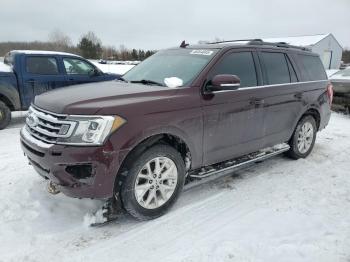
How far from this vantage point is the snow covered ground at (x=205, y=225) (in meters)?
3.13

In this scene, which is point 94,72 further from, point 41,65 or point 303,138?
point 303,138

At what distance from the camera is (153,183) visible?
363 cm

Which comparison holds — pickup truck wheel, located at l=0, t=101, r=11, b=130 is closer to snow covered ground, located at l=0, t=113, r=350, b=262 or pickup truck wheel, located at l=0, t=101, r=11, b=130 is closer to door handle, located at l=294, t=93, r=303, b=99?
snow covered ground, located at l=0, t=113, r=350, b=262

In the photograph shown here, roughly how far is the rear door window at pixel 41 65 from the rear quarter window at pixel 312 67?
592 centimetres

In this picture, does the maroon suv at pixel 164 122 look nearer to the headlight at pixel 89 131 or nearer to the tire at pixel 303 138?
the headlight at pixel 89 131

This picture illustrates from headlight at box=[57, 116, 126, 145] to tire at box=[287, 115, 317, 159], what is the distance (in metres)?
3.62

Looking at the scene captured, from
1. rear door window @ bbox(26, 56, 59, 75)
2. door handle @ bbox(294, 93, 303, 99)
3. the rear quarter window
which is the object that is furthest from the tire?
rear door window @ bbox(26, 56, 59, 75)

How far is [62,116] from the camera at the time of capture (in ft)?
10.6

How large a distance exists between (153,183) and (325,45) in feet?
142

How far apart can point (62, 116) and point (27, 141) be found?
0.62 m

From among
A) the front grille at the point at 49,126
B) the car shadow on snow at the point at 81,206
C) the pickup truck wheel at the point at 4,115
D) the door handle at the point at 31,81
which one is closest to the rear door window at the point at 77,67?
the door handle at the point at 31,81

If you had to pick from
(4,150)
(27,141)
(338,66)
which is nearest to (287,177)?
(27,141)

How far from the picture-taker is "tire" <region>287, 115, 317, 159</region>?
569cm

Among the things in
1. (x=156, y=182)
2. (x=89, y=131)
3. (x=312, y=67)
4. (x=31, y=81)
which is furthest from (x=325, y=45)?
(x=89, y=131)
